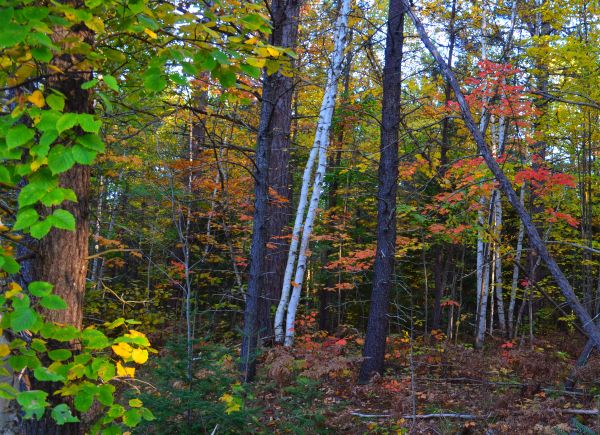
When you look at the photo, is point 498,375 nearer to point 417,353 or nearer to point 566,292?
point 417,353

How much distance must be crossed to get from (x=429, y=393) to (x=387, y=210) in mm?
2954

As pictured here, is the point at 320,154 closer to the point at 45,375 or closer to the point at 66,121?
the point at 66,121

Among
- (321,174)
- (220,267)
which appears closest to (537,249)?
(321,174)

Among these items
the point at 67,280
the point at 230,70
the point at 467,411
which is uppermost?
the point at 230,70

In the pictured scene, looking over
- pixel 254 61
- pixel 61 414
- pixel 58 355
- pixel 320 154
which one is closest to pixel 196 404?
pixel 58 355

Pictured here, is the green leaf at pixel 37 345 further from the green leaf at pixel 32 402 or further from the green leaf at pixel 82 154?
the green leaf at pixel 82 154

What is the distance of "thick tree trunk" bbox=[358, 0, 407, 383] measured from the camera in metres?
7.56

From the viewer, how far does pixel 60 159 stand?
5.87ft

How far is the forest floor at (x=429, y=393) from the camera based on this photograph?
16.9 ft

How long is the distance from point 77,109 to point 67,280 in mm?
934

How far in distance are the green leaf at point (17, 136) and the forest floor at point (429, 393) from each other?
3933 millimetres

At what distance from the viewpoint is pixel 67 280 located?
244cm

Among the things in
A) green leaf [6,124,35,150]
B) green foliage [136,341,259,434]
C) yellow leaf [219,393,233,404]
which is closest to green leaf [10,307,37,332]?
green leaf [6,124,35,150]

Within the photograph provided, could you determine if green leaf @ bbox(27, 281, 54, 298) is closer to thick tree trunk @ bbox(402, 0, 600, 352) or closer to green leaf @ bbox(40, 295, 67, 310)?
green leaf @ bbox(40, 295, 67, 310)
